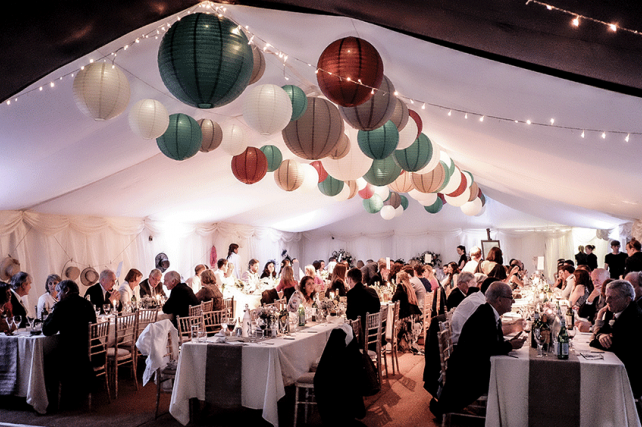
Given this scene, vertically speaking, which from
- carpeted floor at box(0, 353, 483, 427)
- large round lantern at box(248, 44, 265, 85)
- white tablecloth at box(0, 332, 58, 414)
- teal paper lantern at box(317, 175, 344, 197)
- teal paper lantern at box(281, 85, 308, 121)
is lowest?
carpeted floor at box(0, 353, 483, 427)

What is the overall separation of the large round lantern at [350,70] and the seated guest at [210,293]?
4536 mm

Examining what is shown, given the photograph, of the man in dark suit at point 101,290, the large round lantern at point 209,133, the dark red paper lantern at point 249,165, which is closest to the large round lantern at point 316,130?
the large round lantern at point 209,133

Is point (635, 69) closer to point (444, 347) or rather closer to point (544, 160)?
point (444, 347)

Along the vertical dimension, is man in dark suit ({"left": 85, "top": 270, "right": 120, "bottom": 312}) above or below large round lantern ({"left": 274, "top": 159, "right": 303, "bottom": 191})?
below

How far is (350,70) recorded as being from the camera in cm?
354

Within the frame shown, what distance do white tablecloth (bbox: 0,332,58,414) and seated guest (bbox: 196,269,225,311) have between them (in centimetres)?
241

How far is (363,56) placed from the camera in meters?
3.55

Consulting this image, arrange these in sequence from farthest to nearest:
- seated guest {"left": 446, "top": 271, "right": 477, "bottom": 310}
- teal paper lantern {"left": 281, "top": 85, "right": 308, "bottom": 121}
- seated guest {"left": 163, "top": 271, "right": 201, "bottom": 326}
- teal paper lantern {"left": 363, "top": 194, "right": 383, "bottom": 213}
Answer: teal paper lantern {"left": 363, "top": 194, "right": 383, "bottom": 213}, seated guest {"left": 163, "top": 271, "right": 201, "bottom": 326}, seated guest {"left": 446, "top": 271, "right": 477, "bottom": 310}, teal paper lantern {"left": 281, "top": 85, "right": 308, "bottom": 121}

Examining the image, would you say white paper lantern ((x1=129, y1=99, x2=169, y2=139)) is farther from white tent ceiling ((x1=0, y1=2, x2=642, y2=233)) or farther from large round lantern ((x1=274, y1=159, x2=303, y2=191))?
large round lantern ((x1=274, y1=159, x2=303, y2=191))

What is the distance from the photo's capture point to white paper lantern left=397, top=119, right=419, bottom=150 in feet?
17.8

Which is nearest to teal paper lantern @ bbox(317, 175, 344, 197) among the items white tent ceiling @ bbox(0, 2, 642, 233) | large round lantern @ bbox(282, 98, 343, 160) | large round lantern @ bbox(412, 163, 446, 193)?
→ large round lantern @ bbox(412, 163, 446, 193)

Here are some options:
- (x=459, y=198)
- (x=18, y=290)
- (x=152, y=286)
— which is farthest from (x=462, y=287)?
(x=18, y=290)

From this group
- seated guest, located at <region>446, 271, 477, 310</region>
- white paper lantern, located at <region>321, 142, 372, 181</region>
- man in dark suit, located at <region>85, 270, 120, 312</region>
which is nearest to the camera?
white paper lantern, located at <region>321, 142, 372, 181</region>

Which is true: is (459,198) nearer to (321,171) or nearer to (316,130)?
(321,171)
